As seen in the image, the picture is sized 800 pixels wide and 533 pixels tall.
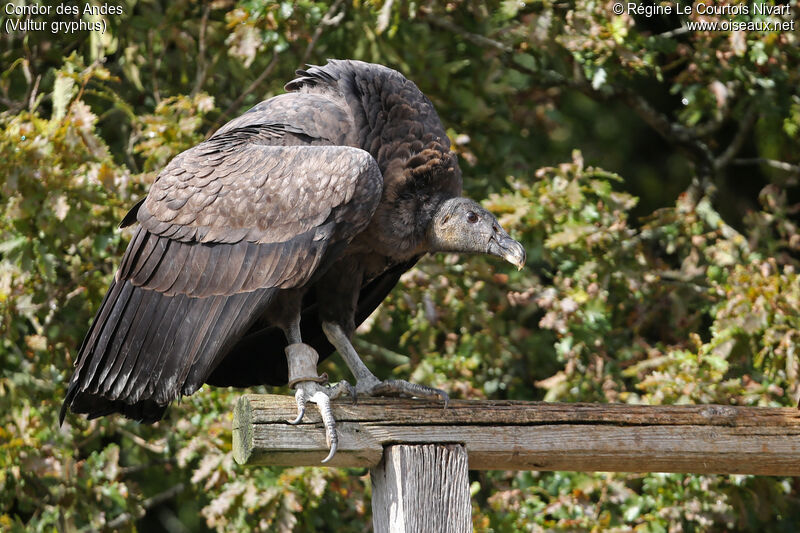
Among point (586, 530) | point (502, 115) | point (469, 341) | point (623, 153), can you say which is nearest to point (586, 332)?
point (469, 341)

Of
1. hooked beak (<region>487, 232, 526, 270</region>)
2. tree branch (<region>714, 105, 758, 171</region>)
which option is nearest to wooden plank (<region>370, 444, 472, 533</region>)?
hooked beak (<region>487, 232, 526, 270</region>)

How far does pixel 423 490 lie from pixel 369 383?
1.81ft

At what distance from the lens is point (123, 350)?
10.3 ft

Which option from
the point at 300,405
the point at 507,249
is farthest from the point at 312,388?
the point at 507,249

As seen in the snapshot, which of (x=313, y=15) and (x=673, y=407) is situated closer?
(x=673, y=407)

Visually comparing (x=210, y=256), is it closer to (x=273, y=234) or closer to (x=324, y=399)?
(x=273, y=234)

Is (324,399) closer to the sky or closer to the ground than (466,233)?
closer to the ground

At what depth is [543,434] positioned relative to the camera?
301cm

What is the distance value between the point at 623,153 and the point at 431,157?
3.62 meters

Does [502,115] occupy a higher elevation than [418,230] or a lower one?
lower

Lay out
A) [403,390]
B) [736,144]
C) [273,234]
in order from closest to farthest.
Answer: [273,234]
[403,390]
[736,144]

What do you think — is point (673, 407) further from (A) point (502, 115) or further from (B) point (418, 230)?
(A) point (502, 115)

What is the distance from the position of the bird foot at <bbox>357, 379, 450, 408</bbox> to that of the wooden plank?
22 cm

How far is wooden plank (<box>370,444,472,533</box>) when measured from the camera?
2766mm
